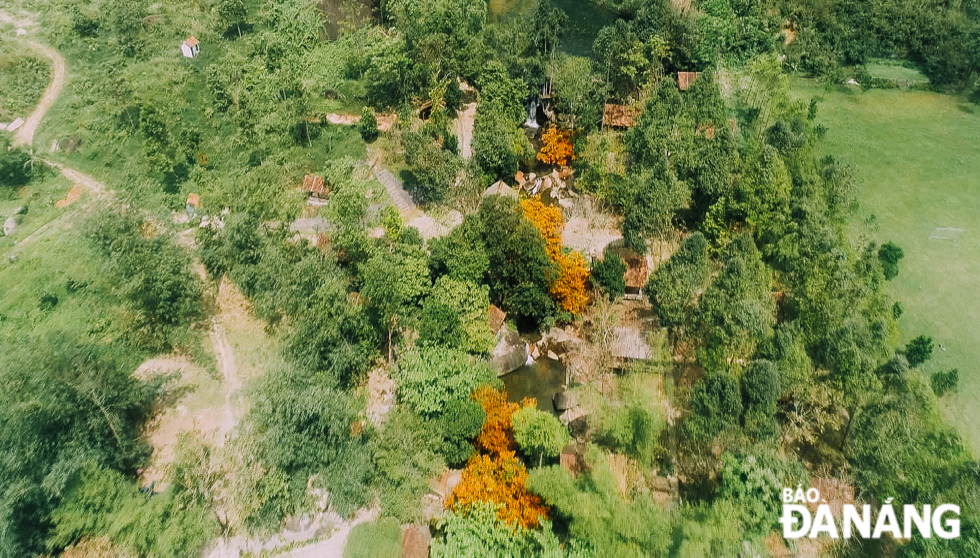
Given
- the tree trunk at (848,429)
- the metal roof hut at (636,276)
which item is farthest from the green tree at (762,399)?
the metal roof hut at (636,276)

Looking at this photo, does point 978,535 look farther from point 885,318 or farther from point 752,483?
point 885,318

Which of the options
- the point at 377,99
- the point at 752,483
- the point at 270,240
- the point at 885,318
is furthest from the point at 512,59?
the point at 752,483

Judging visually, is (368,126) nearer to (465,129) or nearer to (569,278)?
(465,129)

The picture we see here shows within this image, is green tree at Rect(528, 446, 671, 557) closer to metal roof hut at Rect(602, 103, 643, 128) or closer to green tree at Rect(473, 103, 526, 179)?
green tree at Rect(473, 103, 526, 179)

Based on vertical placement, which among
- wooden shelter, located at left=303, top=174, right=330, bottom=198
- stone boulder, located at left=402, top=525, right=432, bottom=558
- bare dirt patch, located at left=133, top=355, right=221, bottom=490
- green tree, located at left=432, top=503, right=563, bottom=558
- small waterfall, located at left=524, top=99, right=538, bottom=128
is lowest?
bare dirt patch, located at left=133, top=355, right=221, bottom=490

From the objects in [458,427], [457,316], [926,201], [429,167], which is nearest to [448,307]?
[457,316]

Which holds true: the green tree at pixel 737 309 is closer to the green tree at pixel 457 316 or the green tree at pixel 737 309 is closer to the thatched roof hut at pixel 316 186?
the green tree at pixel 457 316

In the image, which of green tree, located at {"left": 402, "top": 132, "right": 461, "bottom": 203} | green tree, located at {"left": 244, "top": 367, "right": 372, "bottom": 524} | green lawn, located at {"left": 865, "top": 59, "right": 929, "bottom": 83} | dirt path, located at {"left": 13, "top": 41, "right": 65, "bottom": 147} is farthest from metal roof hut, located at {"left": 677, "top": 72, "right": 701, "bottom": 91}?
dirt path, located at {"left": 13, "top": 41, "right": 65, "bottom": 147}
